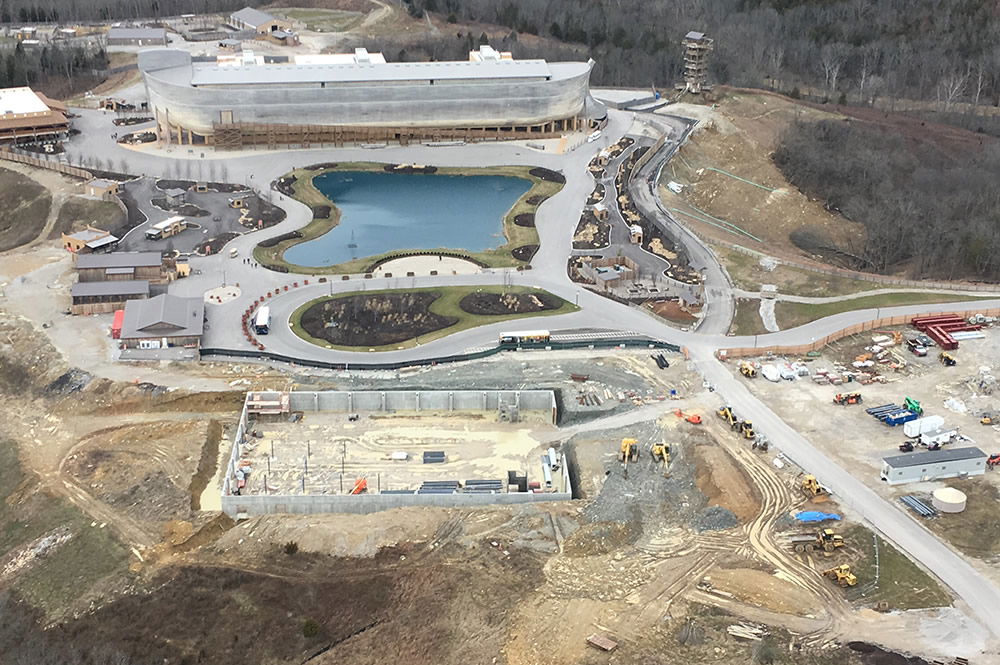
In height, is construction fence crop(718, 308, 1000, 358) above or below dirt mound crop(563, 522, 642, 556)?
above

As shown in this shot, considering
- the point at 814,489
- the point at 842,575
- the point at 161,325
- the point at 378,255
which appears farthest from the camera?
the point at 378,255

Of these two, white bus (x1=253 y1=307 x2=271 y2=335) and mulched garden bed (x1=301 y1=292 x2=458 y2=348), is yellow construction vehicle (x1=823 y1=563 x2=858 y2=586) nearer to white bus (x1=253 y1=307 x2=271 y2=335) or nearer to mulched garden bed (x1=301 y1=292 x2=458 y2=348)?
mulched garden bed (x1=301 y1=292 x2=458 y2=348)

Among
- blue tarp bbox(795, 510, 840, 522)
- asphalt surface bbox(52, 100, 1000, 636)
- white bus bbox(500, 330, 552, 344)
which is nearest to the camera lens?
blue tarp bbox(795, 510, 840, 522)

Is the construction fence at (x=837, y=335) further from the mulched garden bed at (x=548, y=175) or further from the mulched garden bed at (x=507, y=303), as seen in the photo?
the mulched garden bed at (x=548, y=175)

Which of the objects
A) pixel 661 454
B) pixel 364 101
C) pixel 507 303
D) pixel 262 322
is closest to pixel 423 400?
pixel 507 303

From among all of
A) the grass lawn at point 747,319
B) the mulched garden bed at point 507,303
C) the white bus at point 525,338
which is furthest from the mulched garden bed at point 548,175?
the white bus at point 525,338

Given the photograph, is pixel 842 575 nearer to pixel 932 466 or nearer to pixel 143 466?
pixel 932 466

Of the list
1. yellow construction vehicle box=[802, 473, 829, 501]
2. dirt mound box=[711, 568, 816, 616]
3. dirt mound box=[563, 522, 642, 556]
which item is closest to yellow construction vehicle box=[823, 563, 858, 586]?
dirt mound box=[711, 568, 816, 616]
